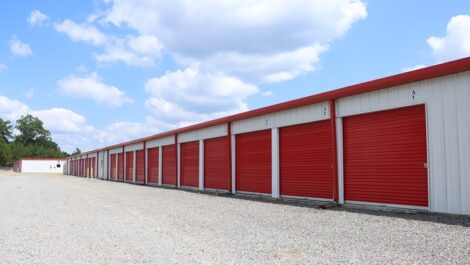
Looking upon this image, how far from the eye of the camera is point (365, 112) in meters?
13.0

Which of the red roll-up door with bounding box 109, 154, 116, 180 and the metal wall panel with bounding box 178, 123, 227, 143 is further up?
the metal wall panel with bounding box 178, 123, 227, 143

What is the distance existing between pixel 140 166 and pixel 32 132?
12726 cm

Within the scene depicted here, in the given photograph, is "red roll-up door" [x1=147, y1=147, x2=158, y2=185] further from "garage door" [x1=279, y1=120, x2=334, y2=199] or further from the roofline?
"garage door" [x1=279, y1=120, x2=334, y2=199]

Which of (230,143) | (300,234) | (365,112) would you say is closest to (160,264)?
(300,234)

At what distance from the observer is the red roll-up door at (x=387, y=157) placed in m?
11.5

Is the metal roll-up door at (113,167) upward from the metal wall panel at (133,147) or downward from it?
downward

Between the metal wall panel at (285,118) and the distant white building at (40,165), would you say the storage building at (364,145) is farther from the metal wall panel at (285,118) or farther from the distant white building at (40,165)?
the distant white building at (40,165)

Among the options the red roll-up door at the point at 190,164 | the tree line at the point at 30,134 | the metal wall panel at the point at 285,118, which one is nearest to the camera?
the metal wall panel at the point at 285,118

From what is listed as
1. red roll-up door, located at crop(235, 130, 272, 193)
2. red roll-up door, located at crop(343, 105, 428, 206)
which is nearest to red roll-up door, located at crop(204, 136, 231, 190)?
red roll-up door, located at crop(235, 130, 272, 193)

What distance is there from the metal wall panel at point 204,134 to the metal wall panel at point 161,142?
156cm

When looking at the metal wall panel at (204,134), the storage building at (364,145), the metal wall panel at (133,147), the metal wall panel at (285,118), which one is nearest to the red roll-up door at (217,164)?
the storage building at (364,145)

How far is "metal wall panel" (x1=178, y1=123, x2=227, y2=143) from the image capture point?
21.0 m

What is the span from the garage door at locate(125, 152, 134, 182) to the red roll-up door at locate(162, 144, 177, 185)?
8283 millimetres

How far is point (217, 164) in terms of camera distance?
70.4 feet
